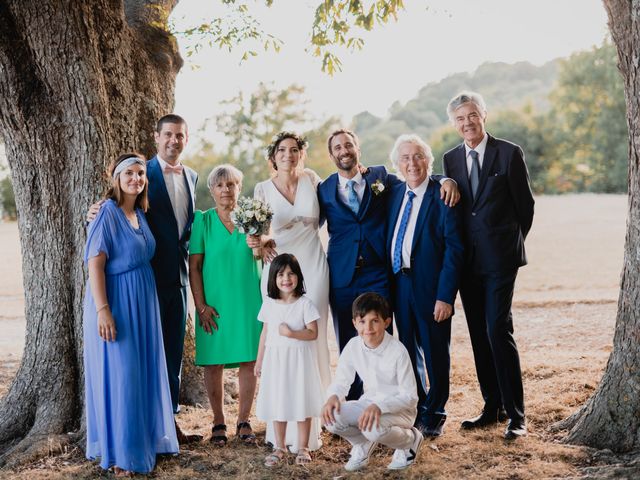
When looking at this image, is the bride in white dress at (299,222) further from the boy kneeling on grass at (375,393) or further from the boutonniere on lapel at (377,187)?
the boy kneeling on grass at (375,393)

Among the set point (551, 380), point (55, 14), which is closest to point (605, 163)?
point (551, 380)

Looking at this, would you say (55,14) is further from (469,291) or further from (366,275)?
(469,291)

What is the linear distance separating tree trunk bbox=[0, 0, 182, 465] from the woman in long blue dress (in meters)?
0.89

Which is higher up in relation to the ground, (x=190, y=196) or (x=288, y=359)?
(x=190, y=196)

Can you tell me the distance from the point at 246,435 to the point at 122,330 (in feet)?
4.44

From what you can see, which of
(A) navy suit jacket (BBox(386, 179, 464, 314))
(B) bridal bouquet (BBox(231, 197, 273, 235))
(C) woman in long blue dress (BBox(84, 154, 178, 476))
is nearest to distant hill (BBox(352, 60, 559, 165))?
(A) navy suit jacket (BBox(386, 179, 464, 314))

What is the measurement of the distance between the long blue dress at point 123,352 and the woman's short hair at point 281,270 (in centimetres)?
82

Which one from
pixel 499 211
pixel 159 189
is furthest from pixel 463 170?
pixel 159 189

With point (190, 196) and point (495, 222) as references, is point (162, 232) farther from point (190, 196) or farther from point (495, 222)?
point (495, 222)

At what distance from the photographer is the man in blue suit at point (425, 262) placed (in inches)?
207

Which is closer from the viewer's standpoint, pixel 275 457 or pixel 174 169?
pixel 275 457

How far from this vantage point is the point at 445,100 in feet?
236

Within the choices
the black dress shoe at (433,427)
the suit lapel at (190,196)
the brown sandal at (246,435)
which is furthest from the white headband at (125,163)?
the black dress shoe at (433,427)

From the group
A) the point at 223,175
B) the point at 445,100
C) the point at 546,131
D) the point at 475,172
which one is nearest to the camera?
the point at 475,172
